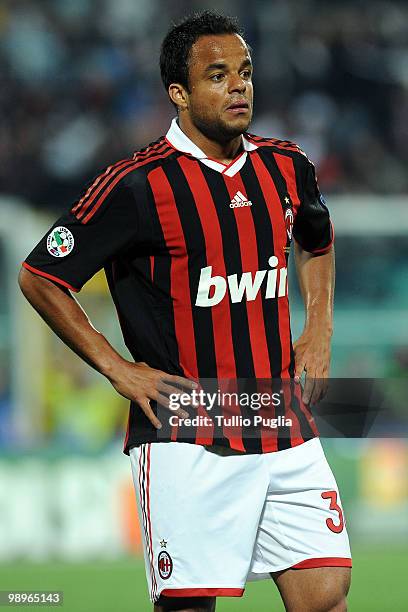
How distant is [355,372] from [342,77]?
4017mm

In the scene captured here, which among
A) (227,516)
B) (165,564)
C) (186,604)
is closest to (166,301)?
(227,516)

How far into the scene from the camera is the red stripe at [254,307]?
11.1 feet

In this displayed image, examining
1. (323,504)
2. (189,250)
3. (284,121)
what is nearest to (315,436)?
(323,504)

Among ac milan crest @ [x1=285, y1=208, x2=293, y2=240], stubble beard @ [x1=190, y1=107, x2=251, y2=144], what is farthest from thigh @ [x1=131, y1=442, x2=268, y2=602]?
stubble beard @ [x1=190, y1=107, x2=251, y2=144]

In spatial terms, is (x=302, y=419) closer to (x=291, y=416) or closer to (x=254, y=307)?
(x=291, y=416)

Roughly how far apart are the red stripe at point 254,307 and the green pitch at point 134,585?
2735mm

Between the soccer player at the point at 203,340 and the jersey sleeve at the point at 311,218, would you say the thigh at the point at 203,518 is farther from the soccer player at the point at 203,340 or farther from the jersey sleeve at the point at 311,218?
the jersey sleeve at the point at 311,218

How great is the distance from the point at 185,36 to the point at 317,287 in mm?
924

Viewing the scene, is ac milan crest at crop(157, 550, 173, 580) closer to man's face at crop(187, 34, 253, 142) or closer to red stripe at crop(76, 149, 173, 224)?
red stripe at crop(76, 149, 173, 224)

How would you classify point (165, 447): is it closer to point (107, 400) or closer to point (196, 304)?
point (196, 304)

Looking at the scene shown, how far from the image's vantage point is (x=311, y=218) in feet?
12.3

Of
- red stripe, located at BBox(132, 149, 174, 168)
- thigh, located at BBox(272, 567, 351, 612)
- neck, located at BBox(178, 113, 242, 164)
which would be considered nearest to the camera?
thigh, located at BBox(272, 567, 351, 612)

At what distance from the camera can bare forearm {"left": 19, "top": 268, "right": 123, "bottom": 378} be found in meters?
3.37

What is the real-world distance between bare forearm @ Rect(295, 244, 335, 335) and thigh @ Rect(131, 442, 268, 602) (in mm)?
601
